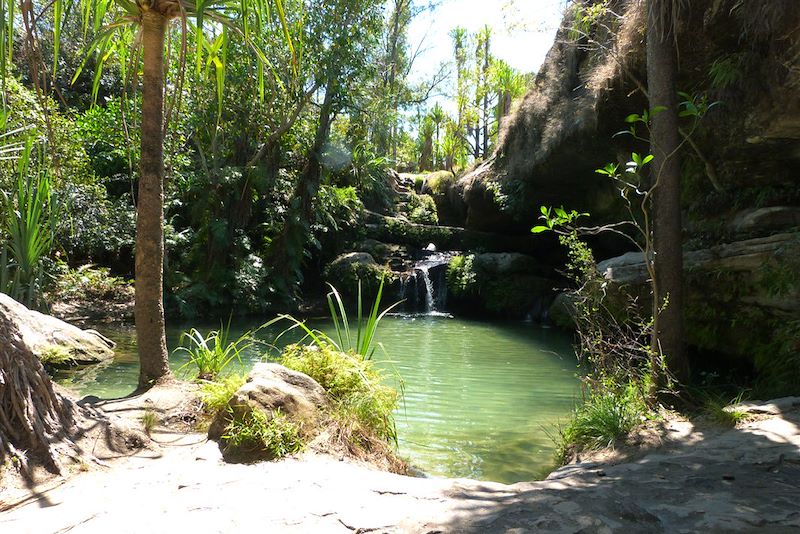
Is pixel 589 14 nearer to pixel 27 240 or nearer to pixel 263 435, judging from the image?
pixel 263 435

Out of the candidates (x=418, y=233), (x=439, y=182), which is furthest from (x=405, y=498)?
(x=439, y=182)

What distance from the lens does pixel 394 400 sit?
432 cm

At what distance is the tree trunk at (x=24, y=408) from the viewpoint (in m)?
2.89

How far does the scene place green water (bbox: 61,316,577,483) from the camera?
4922 mm

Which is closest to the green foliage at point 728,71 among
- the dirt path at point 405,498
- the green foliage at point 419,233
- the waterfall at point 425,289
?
the dirt path at point 405,498

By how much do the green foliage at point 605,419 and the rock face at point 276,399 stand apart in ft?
6.77

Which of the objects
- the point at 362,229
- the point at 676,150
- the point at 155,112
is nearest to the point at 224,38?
the point at 155,112

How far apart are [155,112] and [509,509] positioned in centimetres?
391

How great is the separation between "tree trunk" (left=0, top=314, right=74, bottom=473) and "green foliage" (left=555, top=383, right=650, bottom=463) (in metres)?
3.61

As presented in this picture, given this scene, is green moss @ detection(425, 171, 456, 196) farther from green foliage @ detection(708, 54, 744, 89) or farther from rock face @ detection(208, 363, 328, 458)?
rock face @ detection(208, 363, 328, 458)

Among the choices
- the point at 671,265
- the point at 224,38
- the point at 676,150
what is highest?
the point at 224,38

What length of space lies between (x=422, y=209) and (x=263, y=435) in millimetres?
19932

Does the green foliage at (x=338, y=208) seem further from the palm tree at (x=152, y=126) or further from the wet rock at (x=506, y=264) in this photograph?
the palm tree at (x=152, y=126)

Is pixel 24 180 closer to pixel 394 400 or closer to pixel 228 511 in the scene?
pixel 394 400
